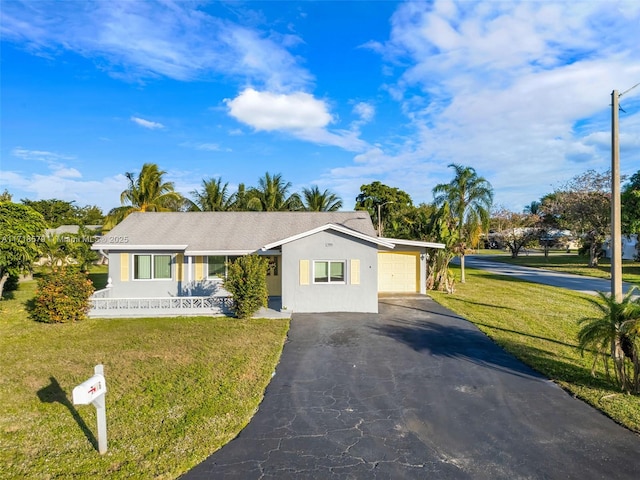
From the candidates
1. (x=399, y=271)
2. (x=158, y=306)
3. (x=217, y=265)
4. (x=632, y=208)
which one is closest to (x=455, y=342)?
(x=399, y=271)

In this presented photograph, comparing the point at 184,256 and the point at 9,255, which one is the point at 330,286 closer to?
the point at 184,256

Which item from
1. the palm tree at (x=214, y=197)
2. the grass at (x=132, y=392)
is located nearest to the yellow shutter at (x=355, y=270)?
the grass at (x=132, y=392)

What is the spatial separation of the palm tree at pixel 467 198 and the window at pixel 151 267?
632 inches

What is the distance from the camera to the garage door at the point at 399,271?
Result: 64.3 feet

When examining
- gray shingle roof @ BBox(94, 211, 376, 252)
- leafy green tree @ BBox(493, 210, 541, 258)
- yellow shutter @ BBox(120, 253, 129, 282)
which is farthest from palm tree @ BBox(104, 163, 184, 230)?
leafy green tree @ BBox(493, 210, 541, 258)

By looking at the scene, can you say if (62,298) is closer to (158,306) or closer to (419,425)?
(158,306)

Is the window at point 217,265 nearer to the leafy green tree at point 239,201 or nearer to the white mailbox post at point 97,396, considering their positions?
the white mailbox post at point 97,396

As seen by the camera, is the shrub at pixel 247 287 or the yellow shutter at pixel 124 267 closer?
the shrub at pixel 247 287

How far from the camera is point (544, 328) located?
42.4ft

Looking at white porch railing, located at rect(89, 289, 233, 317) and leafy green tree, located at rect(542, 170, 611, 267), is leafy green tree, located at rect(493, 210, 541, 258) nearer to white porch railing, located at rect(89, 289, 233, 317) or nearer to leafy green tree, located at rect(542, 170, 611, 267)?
leafy green tree, located at rect(542, 170, 611, 267)

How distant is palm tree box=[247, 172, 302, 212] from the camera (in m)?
35.3

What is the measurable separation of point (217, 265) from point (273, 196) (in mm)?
18178

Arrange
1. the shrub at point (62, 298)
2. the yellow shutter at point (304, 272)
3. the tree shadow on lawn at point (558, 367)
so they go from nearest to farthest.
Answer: the tree shadow on lawn at point (558, 367)
the shrub at point (62, 298)
the yellow shutter at point (304, 272)

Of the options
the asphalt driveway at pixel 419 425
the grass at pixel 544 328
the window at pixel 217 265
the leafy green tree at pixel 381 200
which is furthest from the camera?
the leafy green tree at pixel 381 200
